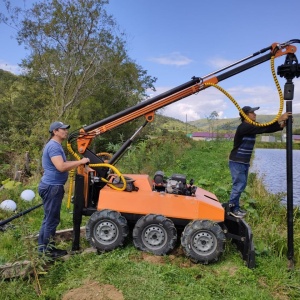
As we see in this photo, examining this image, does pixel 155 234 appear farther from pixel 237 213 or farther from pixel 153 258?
pixel 237 213

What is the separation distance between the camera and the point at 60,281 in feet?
14.3

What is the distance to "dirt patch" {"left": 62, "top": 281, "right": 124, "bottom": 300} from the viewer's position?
3.80m

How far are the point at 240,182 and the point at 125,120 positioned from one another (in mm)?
2213

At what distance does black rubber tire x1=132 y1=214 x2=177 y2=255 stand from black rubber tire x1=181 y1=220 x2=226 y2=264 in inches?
8.0

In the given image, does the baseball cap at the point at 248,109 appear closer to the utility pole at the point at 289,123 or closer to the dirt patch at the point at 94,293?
the utility pole at the point at 289,123

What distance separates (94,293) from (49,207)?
149 centimetres

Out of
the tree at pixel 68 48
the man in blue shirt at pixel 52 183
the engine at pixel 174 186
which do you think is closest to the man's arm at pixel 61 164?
the man in blue shirt at pixel 52 183

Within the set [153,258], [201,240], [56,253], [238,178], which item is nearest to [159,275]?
[153,258]

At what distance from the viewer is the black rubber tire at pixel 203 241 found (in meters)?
4.78

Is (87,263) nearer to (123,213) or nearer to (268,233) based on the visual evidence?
(123,213)

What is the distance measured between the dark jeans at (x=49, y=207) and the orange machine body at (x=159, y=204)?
61 centimetres

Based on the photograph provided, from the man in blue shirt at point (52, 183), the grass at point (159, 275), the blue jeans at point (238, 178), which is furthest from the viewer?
the blue jeans at point (238, 178)

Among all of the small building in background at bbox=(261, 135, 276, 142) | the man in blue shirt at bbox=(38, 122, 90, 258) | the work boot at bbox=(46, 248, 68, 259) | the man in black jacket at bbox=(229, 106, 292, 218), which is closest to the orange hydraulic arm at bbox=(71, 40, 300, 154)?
the man in blue shirt at bbox=(38, 122, 90, 258)

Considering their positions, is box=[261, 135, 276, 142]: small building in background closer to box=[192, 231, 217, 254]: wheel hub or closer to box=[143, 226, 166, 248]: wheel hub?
box=[192, 231, 217, 254]: wheel hub
